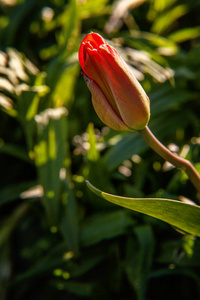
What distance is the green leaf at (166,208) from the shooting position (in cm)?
59

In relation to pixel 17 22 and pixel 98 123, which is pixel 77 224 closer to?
pixel 98 123

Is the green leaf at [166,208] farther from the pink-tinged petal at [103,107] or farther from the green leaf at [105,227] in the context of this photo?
A: the green leaf at [105,227]

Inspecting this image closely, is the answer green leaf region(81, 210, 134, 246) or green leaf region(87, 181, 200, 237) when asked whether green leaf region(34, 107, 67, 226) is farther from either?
green leaf region(87, 181, 200, 237)

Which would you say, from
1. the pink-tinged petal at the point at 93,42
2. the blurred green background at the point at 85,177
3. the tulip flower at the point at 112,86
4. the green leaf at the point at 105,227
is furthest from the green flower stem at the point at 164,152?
the green leaf at the point at 105,227

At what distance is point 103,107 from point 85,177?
52cm

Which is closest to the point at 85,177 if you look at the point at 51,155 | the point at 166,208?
the point at 51,155

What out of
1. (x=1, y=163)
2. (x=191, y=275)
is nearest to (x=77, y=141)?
(x=1, y=163)

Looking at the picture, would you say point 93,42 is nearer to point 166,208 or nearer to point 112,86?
point 112,86

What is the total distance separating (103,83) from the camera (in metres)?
0.57

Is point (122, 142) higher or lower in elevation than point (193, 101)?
higher

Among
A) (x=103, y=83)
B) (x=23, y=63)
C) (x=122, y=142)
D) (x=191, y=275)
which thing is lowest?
(x=191, y=275)

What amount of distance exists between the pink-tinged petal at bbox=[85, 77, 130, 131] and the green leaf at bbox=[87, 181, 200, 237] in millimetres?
103

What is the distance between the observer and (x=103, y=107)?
0.58 m

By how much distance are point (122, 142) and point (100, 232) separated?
0.91 feet
